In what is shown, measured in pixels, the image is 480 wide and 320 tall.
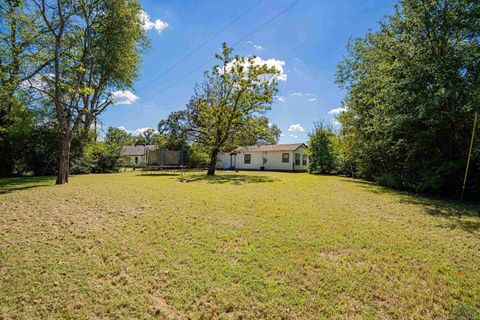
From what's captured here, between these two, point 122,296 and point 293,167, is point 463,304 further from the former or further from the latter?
point 293,167

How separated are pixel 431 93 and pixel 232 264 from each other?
31.6 ft

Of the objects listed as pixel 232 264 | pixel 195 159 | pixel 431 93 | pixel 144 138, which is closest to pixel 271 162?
pixel 195 159

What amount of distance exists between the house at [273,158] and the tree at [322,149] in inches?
128

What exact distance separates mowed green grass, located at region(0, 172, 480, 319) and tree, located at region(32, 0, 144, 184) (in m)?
6.96

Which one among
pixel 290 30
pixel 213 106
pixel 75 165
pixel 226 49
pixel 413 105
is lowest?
pixel 75 165

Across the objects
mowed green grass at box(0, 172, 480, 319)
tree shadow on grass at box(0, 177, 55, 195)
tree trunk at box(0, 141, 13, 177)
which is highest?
tree trunk at box(0, 141, 13, 177)

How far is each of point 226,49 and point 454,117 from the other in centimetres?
1302

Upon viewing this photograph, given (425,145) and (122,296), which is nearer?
(122,296)

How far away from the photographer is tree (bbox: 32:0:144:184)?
10227 mm

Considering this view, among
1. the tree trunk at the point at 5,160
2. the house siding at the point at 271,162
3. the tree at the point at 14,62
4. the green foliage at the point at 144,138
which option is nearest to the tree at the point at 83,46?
the tree at the point at 14,62

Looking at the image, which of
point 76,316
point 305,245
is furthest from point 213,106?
point 76,316

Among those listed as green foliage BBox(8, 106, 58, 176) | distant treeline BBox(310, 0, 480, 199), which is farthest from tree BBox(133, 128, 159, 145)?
distant treeline BBox(310, 0, 480, 199)

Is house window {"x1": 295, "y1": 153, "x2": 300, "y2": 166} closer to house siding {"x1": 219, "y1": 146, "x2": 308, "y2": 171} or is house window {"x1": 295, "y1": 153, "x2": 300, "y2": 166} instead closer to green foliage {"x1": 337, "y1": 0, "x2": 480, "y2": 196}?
house siding {"x1": 219, "y1": 146, "x2": 308, "y2": 171}

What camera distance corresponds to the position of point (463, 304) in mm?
2287
